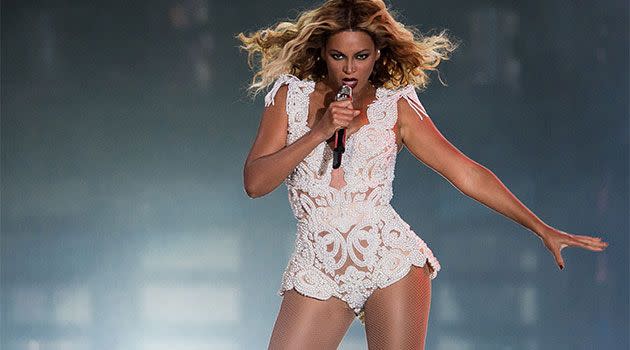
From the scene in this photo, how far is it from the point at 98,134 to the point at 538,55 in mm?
1973

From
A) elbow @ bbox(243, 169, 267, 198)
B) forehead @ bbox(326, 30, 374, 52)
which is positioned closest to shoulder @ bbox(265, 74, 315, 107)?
forehead @ bbox(326, 30, 374, 52)

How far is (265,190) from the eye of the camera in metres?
2.53

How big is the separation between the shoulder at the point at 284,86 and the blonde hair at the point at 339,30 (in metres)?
0.07

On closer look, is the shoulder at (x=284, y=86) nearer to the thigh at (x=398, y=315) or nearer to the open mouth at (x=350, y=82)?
the open mouth at (x=350, y=82)

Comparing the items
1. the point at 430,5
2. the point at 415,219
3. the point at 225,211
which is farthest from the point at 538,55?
the point at 225,211

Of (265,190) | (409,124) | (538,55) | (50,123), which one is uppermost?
(538,55)

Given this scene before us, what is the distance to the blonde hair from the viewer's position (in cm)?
265

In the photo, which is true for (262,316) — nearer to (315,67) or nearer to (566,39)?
(566,39)

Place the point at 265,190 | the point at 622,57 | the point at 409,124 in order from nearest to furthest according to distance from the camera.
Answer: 1. the point at 265,190
2. the point at 409,124
3. the point at 622,57

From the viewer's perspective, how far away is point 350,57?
103 inches

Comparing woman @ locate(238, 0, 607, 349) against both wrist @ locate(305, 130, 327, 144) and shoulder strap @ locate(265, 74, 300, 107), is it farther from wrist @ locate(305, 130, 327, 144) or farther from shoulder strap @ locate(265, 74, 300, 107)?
wrist @ locate(305, 130, 327, 144)

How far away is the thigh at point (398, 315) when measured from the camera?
2576mm

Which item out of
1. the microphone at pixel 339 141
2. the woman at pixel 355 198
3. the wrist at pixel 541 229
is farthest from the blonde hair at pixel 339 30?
the wrist at pixel 541 229

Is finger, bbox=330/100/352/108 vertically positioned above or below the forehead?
below
